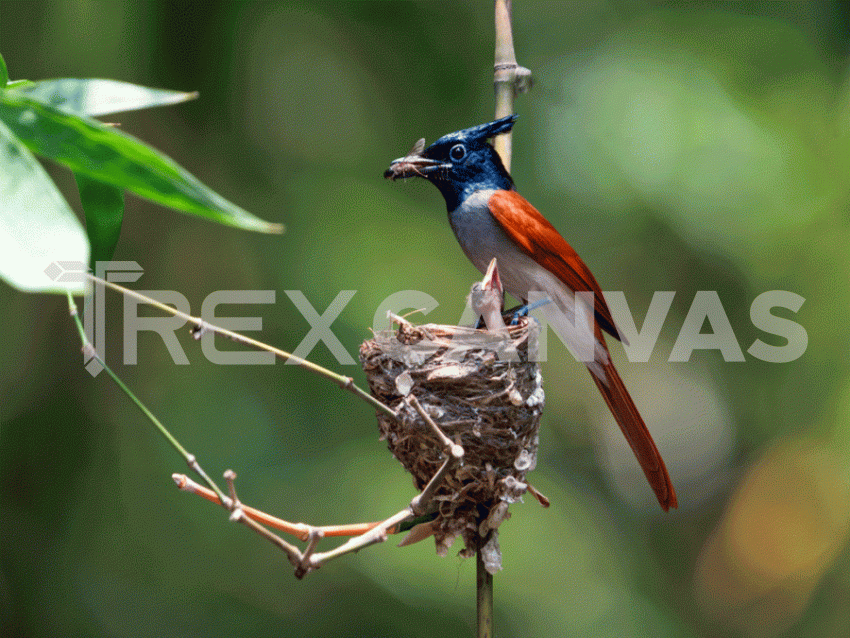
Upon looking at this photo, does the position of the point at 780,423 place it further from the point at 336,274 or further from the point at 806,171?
the point at 336,274

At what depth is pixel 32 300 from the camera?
277 centimetres

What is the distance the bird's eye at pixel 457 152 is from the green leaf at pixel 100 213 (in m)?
0.87

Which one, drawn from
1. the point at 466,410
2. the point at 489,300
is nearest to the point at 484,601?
the point at 466,410

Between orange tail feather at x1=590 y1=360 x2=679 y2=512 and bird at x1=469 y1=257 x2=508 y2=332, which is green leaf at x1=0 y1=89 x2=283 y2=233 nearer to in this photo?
bird at x1=469 y1=257 x2=508 y2=332

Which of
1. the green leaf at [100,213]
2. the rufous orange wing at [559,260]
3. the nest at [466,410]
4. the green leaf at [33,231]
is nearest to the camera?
the green leaf at [33,231]

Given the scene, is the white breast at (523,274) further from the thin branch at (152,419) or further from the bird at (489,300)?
the thin branch at (152,419)

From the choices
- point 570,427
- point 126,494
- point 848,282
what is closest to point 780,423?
point 848,282

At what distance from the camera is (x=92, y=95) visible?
2.96 ft

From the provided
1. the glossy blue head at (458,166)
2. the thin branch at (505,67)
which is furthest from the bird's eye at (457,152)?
the thin branch at (505,67)

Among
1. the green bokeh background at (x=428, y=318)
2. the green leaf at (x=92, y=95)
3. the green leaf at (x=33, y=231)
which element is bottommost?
the green bokeh background at (x=428, y=318)

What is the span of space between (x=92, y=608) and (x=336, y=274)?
63.7 inches

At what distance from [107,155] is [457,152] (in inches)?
43.0

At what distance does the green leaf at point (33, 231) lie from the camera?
0.61 metres

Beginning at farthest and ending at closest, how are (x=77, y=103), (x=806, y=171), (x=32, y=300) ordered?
1. (x=806, y=171)
2. (x=32, y=300)
3. (x=77, y=103)
